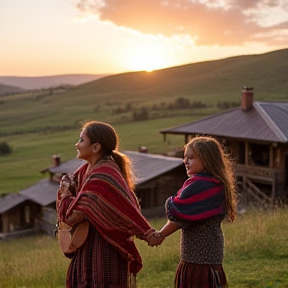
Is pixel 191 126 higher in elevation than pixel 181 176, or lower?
higher

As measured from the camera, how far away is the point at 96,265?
375 cm

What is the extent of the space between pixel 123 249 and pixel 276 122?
19565 mm

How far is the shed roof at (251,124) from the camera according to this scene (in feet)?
70.4

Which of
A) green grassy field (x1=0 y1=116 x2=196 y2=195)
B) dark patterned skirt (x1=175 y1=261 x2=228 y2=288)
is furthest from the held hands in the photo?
green grassy field (x1=0 y1=116 x2=196 y2=195)

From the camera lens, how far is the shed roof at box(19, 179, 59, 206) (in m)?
27.0

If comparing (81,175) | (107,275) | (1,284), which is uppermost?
(81,175)

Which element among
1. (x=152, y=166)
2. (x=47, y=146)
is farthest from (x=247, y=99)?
(x=47, y=146)

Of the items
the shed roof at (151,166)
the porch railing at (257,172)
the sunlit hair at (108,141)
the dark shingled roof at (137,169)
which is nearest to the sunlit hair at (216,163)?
the sunlit hair at (108,141)

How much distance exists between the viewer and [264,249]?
7355 mm

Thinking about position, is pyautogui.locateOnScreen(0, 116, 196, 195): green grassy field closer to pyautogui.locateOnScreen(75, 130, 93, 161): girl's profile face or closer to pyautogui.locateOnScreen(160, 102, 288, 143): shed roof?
pyautogui.locateOnScreen(160, 102, 288, 143): shed roof

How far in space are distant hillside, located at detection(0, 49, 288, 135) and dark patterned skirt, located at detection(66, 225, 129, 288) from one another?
65.0 m

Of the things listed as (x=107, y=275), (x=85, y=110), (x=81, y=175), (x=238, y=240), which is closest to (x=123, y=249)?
(x=107, y=275)

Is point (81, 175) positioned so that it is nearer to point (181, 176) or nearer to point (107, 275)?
point (107, 275)

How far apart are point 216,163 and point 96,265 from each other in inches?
47.3
